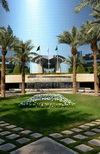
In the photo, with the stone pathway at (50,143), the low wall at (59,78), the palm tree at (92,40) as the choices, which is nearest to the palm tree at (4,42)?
the palm tree at (92,40)

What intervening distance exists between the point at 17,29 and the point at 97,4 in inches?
4527

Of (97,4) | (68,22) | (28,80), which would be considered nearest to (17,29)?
(68,22)

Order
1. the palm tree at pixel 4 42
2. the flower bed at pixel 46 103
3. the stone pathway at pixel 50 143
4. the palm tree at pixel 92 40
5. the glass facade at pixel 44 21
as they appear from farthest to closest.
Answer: the glass facade at pixel 44 21, the palm tree at pixel 4 42, the palm tree at pixel 92 40, the flower bed at pixel 46 103, the stone pathway at pixel 50 143

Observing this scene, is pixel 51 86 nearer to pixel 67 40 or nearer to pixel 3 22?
pixel 67 40

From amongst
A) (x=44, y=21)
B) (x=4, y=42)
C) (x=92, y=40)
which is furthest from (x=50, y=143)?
(x=44, y=21)

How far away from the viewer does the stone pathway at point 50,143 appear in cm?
554

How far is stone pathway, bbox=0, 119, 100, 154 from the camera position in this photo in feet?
18.2

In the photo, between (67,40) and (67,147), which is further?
(67,40)

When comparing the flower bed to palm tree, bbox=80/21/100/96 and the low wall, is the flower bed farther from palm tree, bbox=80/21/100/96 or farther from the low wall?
the low wall

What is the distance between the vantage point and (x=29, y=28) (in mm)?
120250

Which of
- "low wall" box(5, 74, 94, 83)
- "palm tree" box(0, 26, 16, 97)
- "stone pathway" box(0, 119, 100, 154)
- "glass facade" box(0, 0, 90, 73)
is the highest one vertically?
"glass facade" box(0, 0, 90, 73)

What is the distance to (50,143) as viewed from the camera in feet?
20.2

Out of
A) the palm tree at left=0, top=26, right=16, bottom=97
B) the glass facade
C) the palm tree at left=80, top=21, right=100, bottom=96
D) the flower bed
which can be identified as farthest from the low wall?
the glass facade

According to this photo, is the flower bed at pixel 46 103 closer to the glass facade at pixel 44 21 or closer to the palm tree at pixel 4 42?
the palm tree at pixel 4 42
